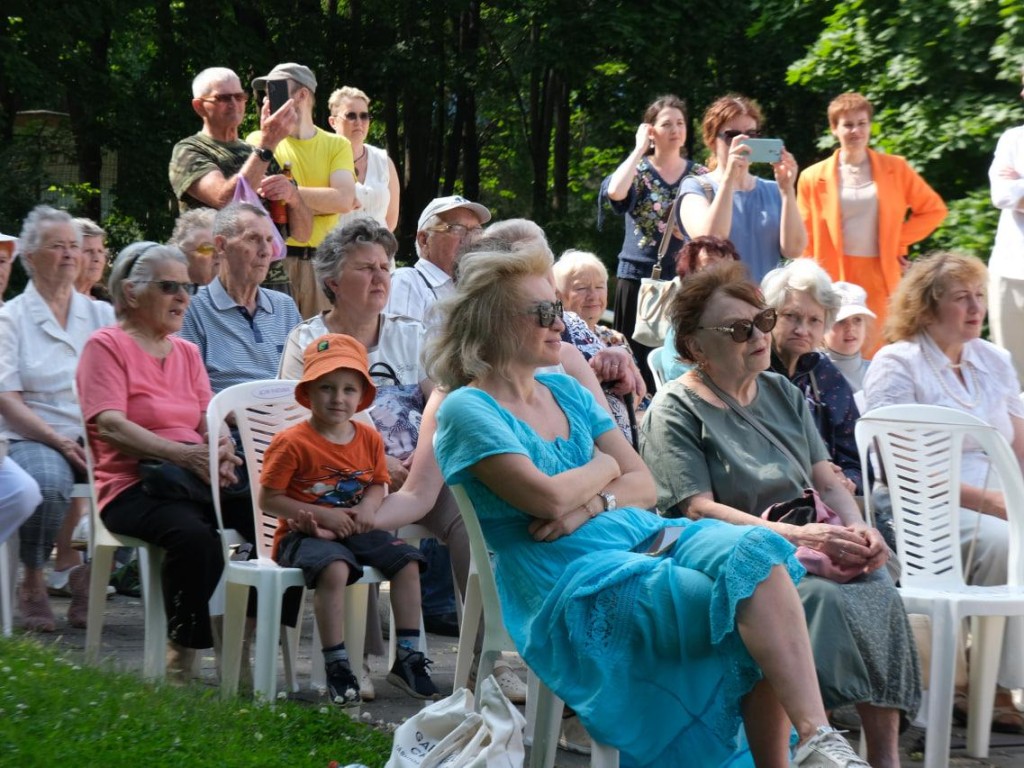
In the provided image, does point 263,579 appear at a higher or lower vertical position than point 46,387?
lower

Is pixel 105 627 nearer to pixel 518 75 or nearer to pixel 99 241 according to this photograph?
pixel 99 241

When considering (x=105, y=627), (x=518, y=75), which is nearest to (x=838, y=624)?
(x=105, y=627)

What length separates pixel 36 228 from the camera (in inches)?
280

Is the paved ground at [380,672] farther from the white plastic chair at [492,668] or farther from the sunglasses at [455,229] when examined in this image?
the sunglasses at [455,229]

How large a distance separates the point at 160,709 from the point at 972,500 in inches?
125

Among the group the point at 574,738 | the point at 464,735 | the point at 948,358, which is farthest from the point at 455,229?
the point at 464,735

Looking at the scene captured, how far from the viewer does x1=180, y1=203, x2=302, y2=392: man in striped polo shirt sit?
670 cm

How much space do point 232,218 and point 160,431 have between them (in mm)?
1390

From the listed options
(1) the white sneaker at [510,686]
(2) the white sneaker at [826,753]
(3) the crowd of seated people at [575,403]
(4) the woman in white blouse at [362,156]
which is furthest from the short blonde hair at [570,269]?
(2) the white sneaker at [826,753]

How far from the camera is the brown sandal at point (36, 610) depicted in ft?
20.9

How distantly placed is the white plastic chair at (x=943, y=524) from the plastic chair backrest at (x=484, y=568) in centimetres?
153

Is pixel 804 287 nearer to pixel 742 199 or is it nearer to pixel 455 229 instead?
pixel 455 229

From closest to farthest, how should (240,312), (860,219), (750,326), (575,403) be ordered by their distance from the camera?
(575,403)
(750,326)
(240,312)
(860,219)

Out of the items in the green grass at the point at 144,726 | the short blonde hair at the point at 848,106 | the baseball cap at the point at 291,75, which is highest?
the baseball cap at the point at 291,75
